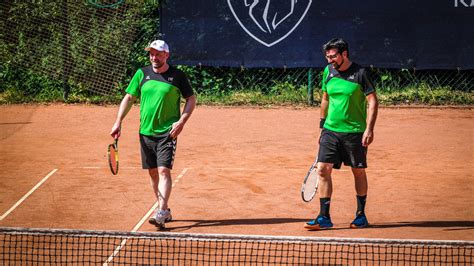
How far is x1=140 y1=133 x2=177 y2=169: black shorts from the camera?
8336 millimetres

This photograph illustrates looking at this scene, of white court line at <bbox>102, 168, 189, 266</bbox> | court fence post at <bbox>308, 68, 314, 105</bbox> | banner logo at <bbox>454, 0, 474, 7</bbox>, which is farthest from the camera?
court fence post at <bbox>308, 68, 314, 105</bbox>

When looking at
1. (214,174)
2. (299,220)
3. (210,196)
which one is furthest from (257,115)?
(299,220)

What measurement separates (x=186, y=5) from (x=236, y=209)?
7.73 meters

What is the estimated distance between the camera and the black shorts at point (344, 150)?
8250mm

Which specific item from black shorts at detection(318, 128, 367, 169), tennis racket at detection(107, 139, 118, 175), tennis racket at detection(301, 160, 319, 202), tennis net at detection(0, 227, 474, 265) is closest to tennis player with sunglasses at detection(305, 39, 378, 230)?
black shorts at detection(318, 128, 367, 169)

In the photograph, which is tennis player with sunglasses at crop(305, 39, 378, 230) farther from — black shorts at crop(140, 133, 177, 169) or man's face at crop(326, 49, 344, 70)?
black shorts at crop(140, 133, 177, 169)

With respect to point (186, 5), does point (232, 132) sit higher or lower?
lower

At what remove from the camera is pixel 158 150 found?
8.42m

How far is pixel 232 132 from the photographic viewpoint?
1376cm

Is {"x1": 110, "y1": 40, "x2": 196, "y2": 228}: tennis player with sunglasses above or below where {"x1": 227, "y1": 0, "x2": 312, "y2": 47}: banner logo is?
below

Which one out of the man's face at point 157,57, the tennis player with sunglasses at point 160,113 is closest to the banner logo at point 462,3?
the tennis player with sunglasses at point 160,113

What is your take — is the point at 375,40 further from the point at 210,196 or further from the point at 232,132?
the point at 210,196

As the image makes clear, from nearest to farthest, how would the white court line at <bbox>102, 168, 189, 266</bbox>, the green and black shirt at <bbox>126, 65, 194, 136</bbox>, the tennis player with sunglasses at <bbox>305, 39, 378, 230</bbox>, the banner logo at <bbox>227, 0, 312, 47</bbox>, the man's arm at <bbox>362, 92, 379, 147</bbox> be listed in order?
1. the white court line at <bbox>102, 168, 189, 266</bbox>
2. the man's arm at <bbox>362, 92, 379, 147</bbox>
3. the tennis player with sunglasses at <bbox>305, 39, 378, 230</bbox>
4. the green and black shirt at <bbox>126, 65, 194, 136</bbox>
5. the banner logo at <bbox>227, 0, 312, 47</bbox>

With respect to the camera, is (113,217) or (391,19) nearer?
(113,217)
